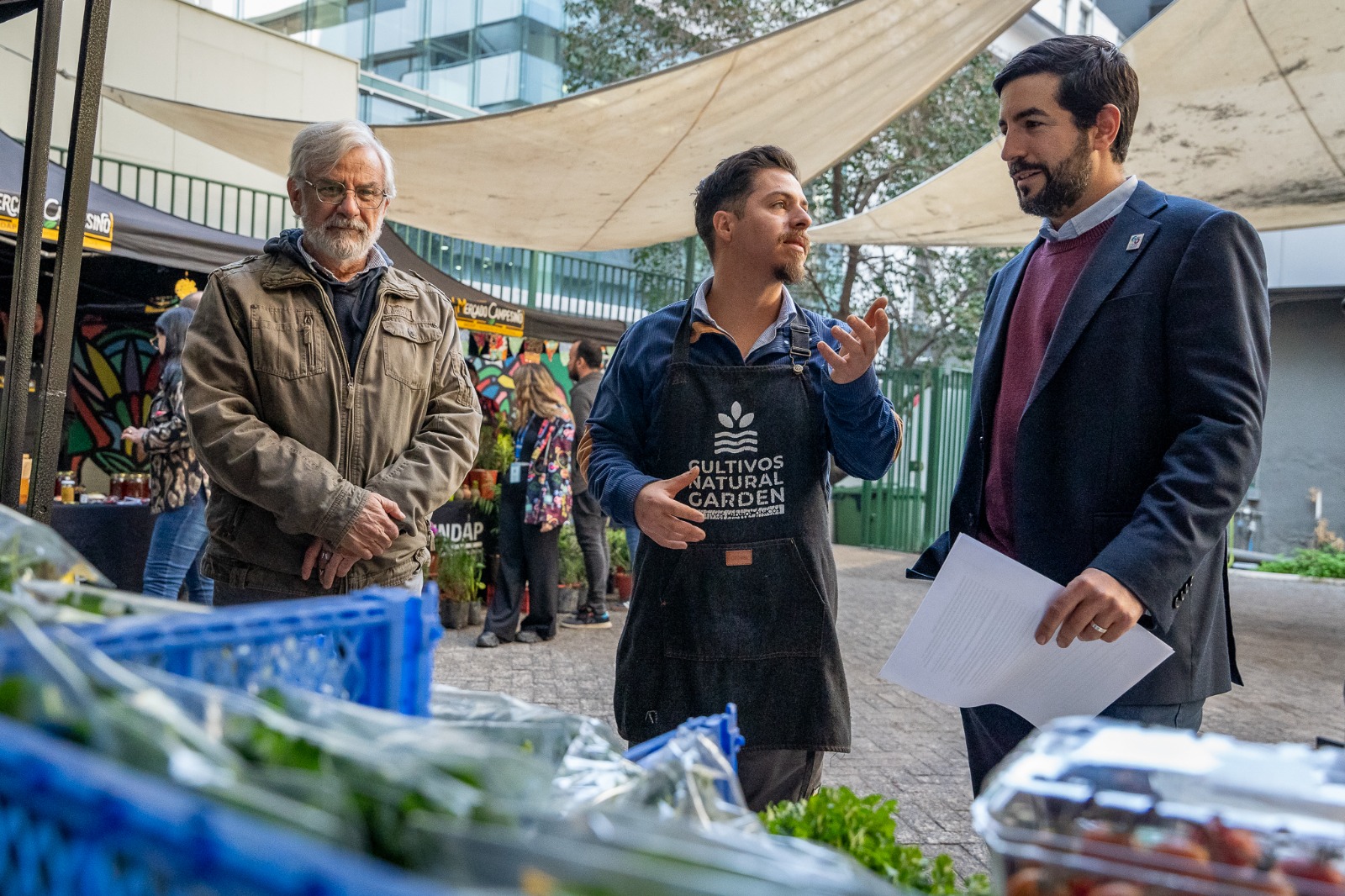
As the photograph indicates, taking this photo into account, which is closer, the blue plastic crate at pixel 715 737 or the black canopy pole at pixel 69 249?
the blue plastic crate at pixel 715 737

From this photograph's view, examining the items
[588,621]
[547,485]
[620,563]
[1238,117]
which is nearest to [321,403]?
[547,485]

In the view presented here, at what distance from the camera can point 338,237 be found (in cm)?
271

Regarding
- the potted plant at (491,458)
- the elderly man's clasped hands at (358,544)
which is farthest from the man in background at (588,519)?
the elderly man's clasped hands at (358,544)

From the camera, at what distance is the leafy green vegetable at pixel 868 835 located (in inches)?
42.7

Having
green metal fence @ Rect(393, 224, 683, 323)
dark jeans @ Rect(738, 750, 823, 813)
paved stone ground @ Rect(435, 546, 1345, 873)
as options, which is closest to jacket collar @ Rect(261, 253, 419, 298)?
dark jeans @ Rect(738, 750, 823, 813)

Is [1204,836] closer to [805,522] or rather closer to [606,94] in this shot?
[805,522]

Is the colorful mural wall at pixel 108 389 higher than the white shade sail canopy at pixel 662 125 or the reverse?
the reverse

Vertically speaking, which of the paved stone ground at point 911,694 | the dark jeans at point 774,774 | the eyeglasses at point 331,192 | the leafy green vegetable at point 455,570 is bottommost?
the paved stone ground at point 911,694

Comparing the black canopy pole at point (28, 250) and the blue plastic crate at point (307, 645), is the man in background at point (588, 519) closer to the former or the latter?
the black canopy pole at point (28, 250)

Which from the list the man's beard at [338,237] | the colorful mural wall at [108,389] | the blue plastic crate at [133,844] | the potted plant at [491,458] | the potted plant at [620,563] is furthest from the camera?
the colorful mural wall at [108,389]

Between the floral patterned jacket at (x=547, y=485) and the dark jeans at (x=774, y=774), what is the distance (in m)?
4.84

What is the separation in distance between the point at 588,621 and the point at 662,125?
12.0 feet

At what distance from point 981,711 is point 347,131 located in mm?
2096

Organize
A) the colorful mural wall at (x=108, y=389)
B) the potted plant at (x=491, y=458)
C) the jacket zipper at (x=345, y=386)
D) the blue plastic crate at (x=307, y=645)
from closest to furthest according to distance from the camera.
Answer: the blue plastic crate at (x=307, y=645) < the jacket zipper at (x=345, y=386) < the potted plant at (x=491, y=458) < the colorful mural wall at (x=108, y=389)
